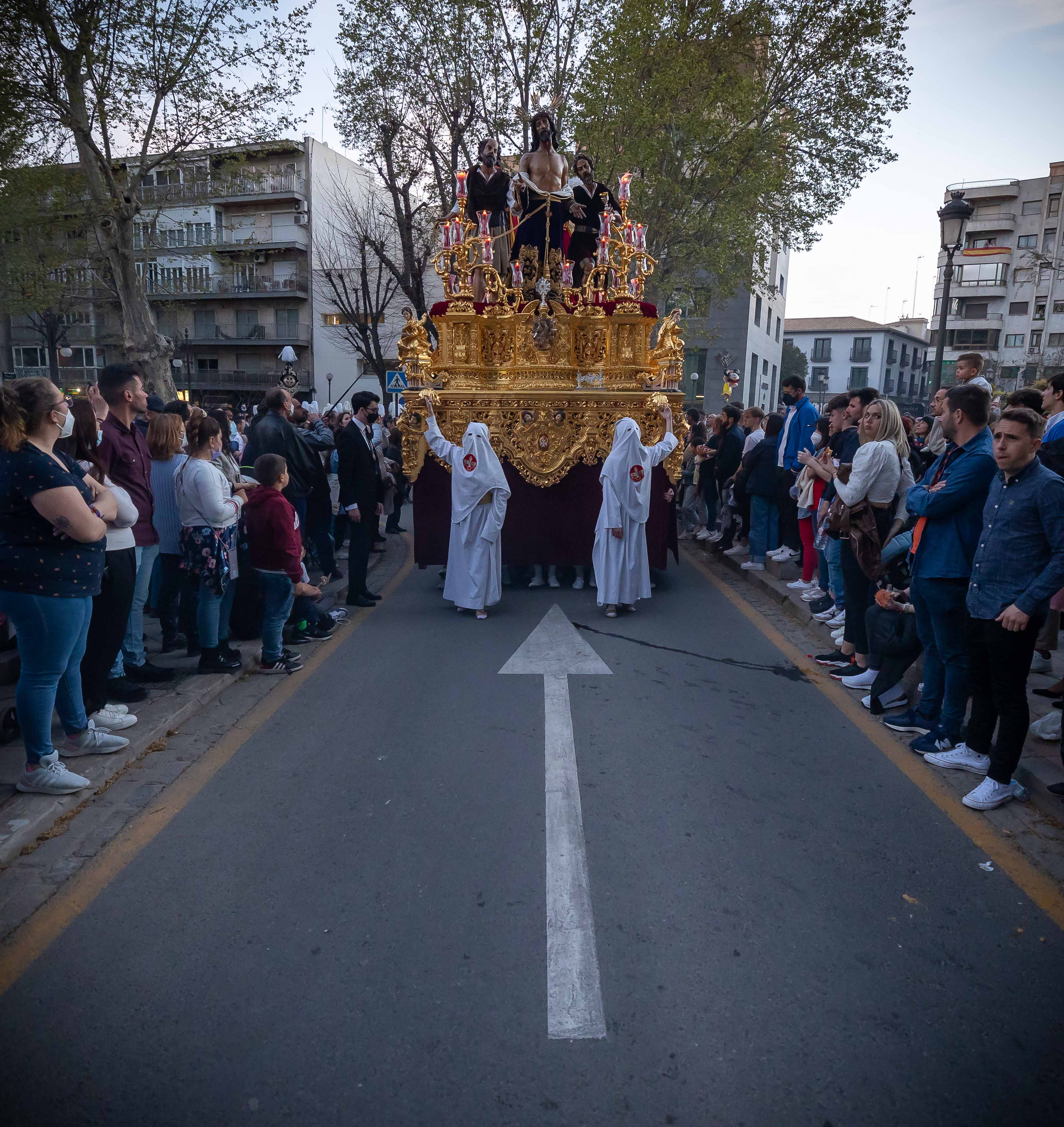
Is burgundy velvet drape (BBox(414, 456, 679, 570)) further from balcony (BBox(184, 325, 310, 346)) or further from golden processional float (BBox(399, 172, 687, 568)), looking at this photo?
balcony (BBox(184, 325, 310, 346))

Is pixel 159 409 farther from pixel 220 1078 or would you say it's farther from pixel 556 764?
pixel 220 1078

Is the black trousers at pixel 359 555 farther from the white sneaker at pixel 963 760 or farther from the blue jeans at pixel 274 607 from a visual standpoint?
the white sneaker at pixel 963 760

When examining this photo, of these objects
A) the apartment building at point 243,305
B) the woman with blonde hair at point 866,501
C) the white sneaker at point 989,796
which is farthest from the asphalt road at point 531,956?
the apartment building at point 243,305

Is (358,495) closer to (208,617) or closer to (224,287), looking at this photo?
(208,617)

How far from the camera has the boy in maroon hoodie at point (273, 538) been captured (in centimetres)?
561

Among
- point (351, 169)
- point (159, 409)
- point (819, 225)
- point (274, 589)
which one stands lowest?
point (274, 589)

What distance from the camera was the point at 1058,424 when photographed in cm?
592

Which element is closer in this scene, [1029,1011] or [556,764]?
[1029,1011]

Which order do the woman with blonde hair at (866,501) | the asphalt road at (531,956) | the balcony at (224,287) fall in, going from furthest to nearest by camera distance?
1. the balcony at (224,287)
2. the woman with blonde hair at (866,501)
3. the asphalt road at (531,956)

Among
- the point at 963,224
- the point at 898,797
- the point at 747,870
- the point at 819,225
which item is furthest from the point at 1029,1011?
the point at 819,225

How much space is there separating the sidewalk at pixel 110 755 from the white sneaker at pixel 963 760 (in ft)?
13.8

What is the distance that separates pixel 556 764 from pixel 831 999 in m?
1.96

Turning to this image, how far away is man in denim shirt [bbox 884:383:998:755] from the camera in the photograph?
4402 millimetres

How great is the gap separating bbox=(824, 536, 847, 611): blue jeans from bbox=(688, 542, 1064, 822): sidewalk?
0.26 meters
